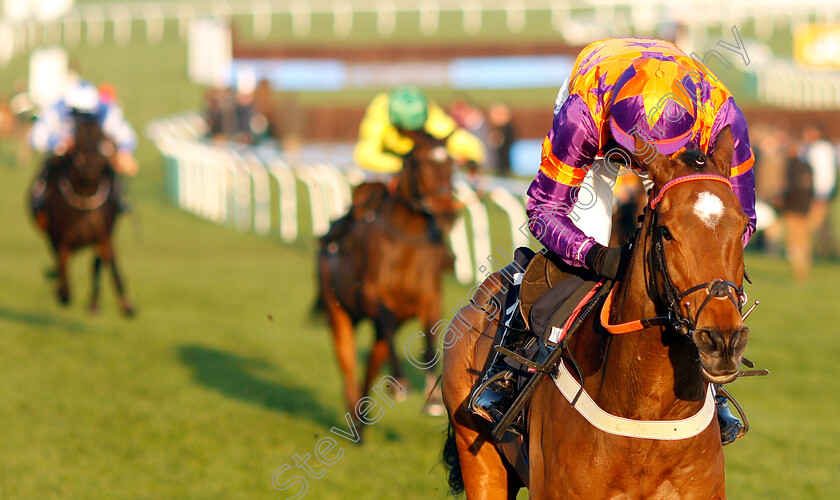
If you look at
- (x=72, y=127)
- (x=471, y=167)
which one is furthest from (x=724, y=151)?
(x=72, y=127)

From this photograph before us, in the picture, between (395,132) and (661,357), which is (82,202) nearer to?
(395,132)

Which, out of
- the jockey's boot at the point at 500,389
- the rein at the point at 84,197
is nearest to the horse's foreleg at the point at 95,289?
the rein at the point at 84,197

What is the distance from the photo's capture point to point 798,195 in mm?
13469

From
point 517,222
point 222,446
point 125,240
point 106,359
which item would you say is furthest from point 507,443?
point 125,240

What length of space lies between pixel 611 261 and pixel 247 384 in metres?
5.48

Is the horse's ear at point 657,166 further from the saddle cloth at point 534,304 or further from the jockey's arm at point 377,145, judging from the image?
the jockey's arm at point 377,145

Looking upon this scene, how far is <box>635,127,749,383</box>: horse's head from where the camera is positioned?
238 cm

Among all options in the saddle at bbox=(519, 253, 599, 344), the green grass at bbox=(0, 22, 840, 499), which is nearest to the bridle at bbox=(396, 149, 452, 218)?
the green grass at bbox=(0, 22, 840, 499)

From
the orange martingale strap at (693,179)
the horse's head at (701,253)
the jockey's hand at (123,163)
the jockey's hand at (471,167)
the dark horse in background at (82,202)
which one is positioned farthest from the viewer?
the jockey's hand at (123,163)

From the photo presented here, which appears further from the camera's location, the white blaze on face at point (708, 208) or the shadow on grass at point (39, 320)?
the shadow on grass at point (39, 320)

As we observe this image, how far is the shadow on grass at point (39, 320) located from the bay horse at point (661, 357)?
708cm

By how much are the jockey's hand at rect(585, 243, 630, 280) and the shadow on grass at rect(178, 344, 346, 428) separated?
13.5ft

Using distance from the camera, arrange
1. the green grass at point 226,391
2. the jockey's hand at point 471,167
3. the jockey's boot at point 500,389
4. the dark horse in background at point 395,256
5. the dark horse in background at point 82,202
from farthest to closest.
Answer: the dark horse in background at point 82,202 → the jockey's hand at point 471,167 → the dark horse in background at point 395,256 → the green grass at point 226,391 → the jockey's boot at point 500,389

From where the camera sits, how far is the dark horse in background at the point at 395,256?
6.68 meters
